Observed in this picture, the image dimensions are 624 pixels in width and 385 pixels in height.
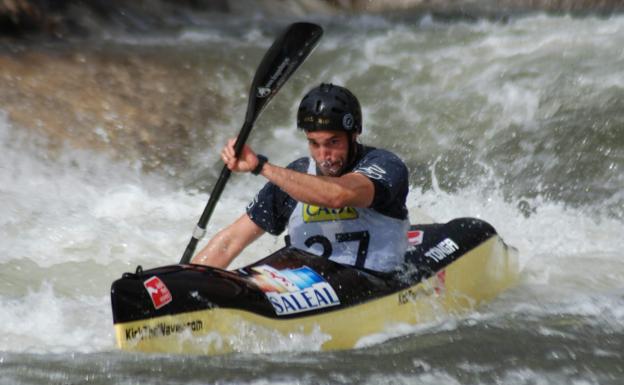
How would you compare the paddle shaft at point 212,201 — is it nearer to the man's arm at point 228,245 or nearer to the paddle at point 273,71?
the paddle at point 273,71

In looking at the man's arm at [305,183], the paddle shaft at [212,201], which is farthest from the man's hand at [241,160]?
the paddle shaft at [212,201]

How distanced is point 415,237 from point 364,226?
31.0 inches

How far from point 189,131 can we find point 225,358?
15.9 ft

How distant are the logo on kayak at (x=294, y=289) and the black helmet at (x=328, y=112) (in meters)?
0.63

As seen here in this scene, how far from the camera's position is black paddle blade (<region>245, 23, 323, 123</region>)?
16.6ft

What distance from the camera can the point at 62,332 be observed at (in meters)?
4.64

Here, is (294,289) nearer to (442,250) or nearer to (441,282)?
(441,282)

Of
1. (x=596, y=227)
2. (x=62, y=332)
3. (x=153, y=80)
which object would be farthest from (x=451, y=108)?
(x=62, y=332)

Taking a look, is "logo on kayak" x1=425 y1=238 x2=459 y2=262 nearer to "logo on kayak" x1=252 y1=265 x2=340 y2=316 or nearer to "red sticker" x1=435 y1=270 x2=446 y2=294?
"red sticker" x1=435 y1=270 x2=446 y2=294

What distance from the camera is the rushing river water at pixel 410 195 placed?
4.33 meters

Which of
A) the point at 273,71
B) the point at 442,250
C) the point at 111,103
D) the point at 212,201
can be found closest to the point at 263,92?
the point at 273,71

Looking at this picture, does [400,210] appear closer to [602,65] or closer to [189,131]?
[189,131]

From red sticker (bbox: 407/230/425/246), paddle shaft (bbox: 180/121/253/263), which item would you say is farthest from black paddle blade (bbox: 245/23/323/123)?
red sticker (bbox: 407/230/425/246)

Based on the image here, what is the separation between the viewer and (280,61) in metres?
5.23
